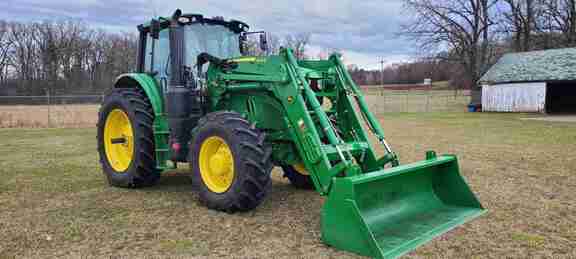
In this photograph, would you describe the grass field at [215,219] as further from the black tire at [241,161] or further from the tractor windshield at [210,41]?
the tractor windshield at [210,41]

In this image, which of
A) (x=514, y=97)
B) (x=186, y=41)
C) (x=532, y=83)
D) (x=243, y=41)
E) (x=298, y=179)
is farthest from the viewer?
(x=514, y=97)

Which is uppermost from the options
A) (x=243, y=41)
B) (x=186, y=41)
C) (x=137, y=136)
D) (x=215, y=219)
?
(x=243, y=41)

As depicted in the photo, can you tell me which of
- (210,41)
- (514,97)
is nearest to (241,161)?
(210,41)

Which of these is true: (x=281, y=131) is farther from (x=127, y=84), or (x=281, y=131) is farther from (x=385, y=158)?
(x=127, y=84)

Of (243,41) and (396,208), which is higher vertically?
(243,41)

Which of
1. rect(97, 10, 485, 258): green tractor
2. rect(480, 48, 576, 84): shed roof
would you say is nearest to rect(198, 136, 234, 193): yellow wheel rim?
rect(97, 10, 485, 258): green tractor

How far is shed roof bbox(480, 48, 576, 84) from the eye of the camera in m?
27.3

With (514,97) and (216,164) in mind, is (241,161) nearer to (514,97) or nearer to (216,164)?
(216,164)

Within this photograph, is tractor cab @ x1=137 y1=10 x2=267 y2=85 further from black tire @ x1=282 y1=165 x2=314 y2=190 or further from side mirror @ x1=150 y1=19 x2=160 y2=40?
black tire @ x1=282 y1=165 x2=314 y2=190

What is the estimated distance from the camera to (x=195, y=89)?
6.04 metres

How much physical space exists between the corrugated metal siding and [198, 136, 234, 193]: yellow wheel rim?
27835 mm

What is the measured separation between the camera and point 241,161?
4.75m

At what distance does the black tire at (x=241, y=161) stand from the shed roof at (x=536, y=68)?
27.6m

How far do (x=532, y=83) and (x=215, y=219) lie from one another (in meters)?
28.6
